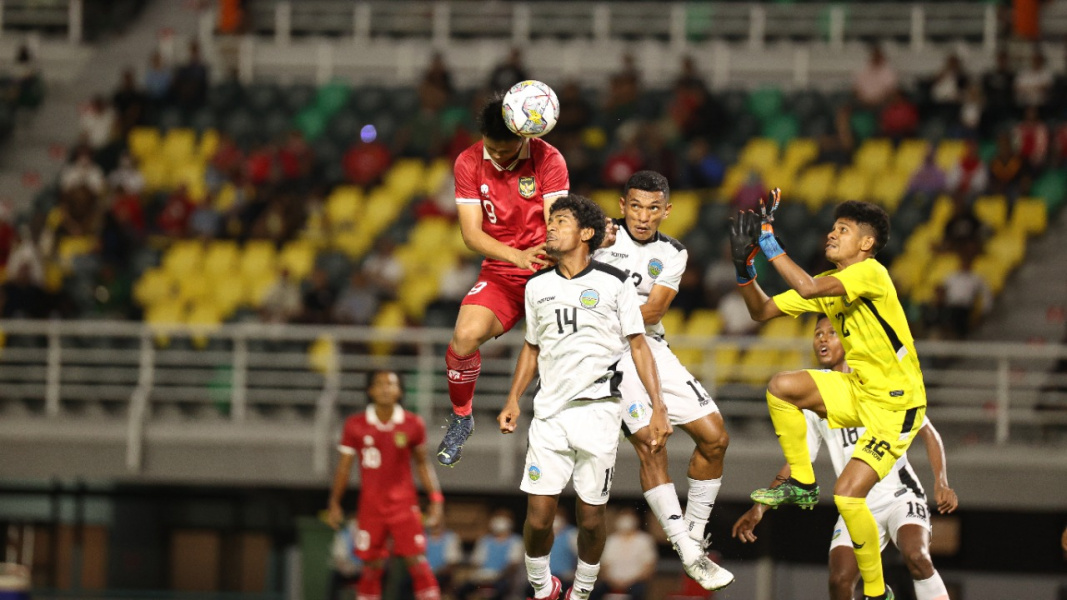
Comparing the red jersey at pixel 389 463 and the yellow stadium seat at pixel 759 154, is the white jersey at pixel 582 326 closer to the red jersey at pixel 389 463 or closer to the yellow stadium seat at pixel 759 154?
the red jersey at pixel 389 463

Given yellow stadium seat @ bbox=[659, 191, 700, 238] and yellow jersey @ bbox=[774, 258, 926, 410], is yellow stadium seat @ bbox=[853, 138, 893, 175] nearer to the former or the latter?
yellow stadium seat @ bbox=[659, 191, 700, 238]

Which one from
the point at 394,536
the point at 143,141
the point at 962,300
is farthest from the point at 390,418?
the point at 143,141

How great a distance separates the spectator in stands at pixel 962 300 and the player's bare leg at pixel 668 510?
6.89 m

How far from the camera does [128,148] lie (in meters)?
17.8

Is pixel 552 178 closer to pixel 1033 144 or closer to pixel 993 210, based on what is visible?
pixel 993 210

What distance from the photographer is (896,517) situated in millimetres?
8828

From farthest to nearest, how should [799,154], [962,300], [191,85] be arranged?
1. [191,85]
2. [799,154]
3. [962,300]

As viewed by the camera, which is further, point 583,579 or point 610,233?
point 610,233

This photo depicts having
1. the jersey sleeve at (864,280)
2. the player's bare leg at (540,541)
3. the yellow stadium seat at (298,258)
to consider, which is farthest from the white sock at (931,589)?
the yellow stadium seat at (298,258)

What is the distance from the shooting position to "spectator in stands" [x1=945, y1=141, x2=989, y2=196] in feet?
50.3

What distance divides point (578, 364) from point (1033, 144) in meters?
10.0

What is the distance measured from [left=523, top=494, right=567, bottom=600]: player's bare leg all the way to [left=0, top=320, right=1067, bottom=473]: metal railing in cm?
541

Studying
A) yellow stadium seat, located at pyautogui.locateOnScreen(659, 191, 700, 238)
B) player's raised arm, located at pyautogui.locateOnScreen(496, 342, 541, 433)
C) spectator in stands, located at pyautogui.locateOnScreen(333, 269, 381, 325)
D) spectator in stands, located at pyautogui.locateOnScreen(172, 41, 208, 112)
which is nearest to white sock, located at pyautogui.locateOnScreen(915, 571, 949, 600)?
player's raised arm, located at pyautogui.locateOnScreen(496, 342, 541, 433)

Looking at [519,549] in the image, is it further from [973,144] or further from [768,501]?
[973,144]
